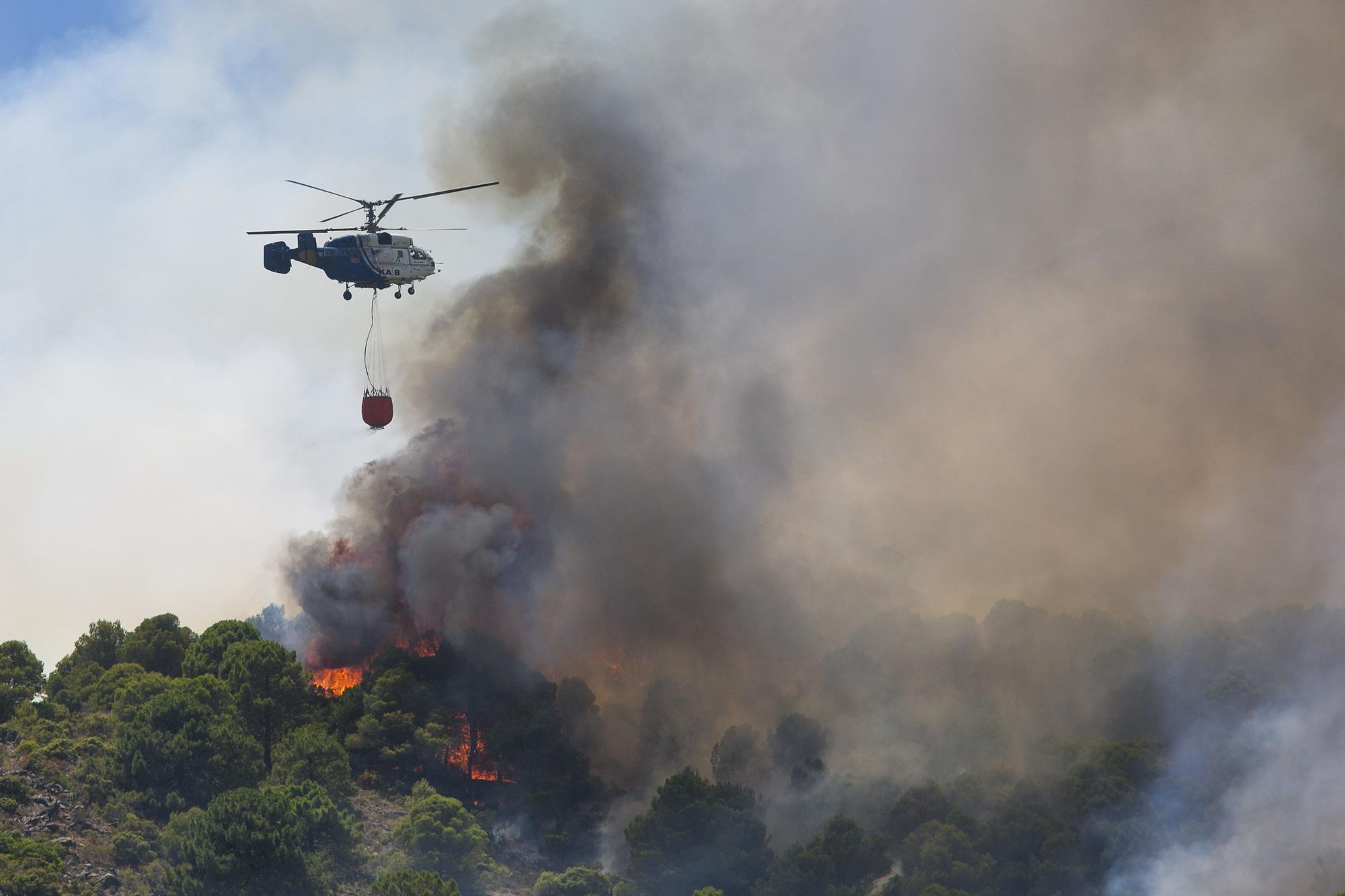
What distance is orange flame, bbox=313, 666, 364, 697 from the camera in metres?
153

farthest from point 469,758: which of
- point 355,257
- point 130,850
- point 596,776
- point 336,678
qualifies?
point 355,257

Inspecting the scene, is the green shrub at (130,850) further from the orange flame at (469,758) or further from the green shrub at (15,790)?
the orange flame at (469,758)

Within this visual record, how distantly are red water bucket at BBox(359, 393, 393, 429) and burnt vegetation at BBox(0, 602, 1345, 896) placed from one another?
1976cm

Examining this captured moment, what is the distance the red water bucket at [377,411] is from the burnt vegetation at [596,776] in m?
19.8

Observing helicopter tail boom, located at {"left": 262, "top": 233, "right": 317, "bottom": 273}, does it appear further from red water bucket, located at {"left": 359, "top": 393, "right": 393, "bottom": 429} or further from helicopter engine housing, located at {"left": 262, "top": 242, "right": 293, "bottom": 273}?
red water bucket, located at {"left": 359, "top": 393, "right": 393, "bottom": 429}

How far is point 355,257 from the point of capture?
119 meters

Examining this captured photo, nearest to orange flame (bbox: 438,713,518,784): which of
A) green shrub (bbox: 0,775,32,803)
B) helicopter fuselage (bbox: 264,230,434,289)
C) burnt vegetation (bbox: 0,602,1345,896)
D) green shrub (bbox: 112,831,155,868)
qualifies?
burnt vegetation (bbox: 0,602,1345,896)

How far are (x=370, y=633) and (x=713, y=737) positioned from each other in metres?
32.4

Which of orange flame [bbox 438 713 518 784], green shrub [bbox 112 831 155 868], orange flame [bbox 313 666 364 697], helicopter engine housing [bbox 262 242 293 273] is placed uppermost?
helicopter engine housing [bbox 262 242 293 273]

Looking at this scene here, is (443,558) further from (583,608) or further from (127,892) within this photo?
(127,892)

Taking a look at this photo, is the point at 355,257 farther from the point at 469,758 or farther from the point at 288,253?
the point at 469,758

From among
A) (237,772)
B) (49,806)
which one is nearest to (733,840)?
(237,772)

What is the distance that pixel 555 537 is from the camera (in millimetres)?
163750

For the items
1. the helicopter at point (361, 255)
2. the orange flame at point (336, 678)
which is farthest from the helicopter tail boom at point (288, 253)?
the orange flame at point (336, 678)
